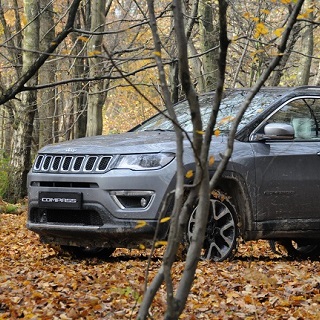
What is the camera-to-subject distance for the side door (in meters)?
8.15

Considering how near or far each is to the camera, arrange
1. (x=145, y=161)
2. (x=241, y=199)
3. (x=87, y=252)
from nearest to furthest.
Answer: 1. (x=145, y=161)
2. (x=241, y=199)
3. (x=87, y=252)

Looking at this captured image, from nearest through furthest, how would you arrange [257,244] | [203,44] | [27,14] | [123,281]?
[123,281], [257,244], [203,44], [27,14]

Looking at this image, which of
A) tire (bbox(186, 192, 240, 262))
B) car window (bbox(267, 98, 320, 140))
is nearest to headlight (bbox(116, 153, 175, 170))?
tire (bbox(186, 192, 240, 262))

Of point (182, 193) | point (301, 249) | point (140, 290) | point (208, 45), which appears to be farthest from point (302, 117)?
point (208, 45)

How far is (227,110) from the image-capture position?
8.56 meters

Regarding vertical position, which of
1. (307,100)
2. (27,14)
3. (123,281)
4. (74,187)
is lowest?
(123,281)

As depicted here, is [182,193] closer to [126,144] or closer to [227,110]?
[126,144]

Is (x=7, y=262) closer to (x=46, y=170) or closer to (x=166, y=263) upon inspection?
(x=46, y=170)

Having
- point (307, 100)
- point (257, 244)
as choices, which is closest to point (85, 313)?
point (307, 100)

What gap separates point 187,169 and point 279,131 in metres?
0.99

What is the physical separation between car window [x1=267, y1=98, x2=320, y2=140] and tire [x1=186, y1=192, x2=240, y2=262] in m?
1.13

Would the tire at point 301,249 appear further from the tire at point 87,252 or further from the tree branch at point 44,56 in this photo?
the tree branch at point 44,56

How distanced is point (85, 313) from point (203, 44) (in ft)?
34.3

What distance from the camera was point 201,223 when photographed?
3932mm
